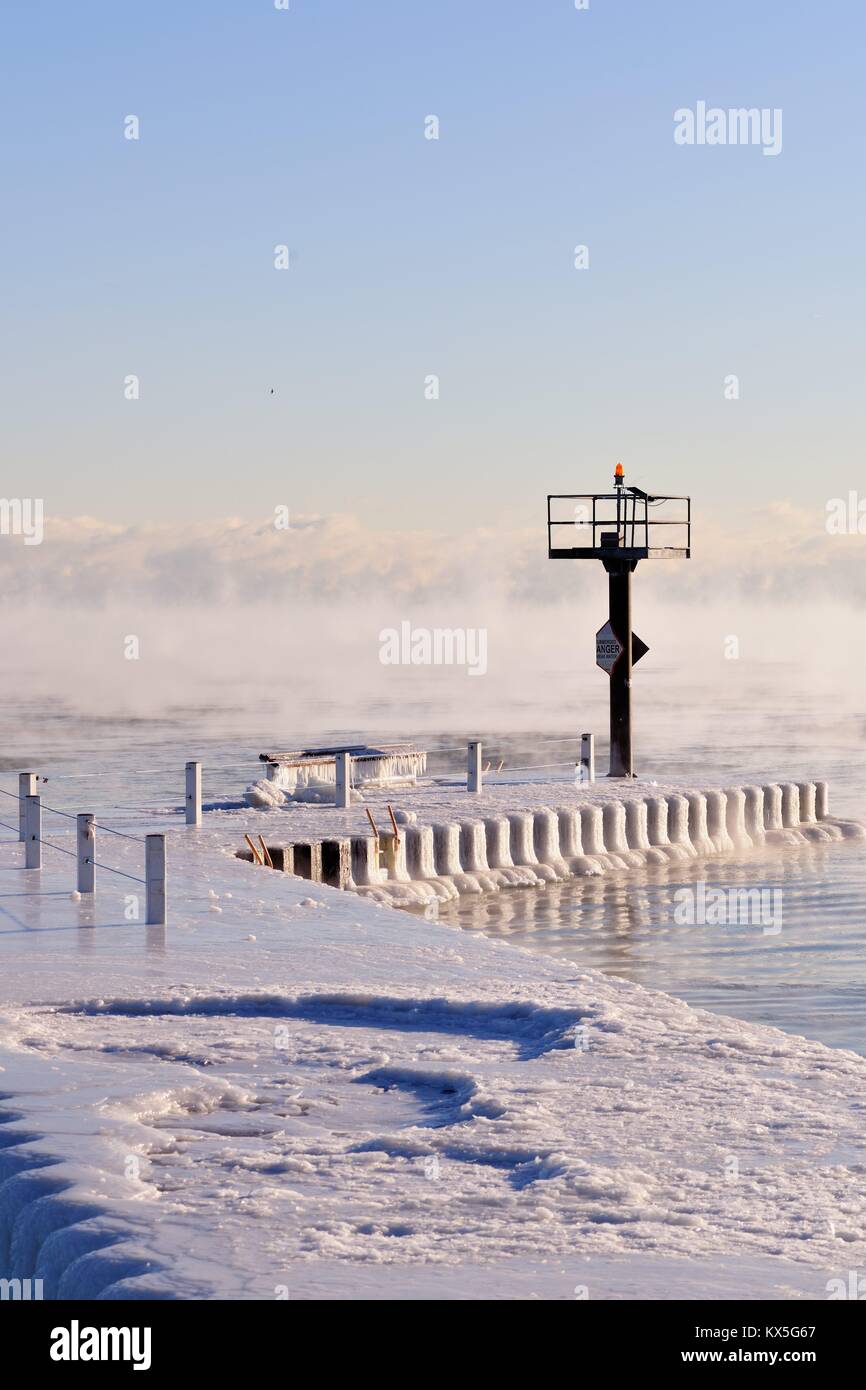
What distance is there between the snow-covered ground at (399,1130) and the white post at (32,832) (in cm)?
444

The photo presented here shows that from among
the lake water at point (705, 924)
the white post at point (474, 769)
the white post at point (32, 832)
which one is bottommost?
the lake water at point (705, 924)

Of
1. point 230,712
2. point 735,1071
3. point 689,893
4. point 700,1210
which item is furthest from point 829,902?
point 230,712

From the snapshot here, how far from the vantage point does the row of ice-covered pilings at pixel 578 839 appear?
24906 mm

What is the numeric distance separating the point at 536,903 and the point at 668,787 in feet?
23.9

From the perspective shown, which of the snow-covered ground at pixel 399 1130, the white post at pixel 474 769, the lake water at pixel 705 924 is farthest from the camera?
the white post at pixel 474 769

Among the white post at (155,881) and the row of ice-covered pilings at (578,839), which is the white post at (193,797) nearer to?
the row of ice-covered pilings at (578,839)

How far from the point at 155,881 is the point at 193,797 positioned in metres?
8.94

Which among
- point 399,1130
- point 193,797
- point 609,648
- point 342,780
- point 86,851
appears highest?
point 609,648

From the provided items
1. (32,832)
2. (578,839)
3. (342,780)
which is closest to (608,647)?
(578,839)

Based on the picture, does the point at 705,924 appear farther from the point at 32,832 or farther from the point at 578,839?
the point at 32,832

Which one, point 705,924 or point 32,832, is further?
point 705,924

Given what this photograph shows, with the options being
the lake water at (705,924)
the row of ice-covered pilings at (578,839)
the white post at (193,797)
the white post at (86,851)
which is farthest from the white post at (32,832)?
the row of ice-covered pilings at (578,839)

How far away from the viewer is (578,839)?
92.7ft
